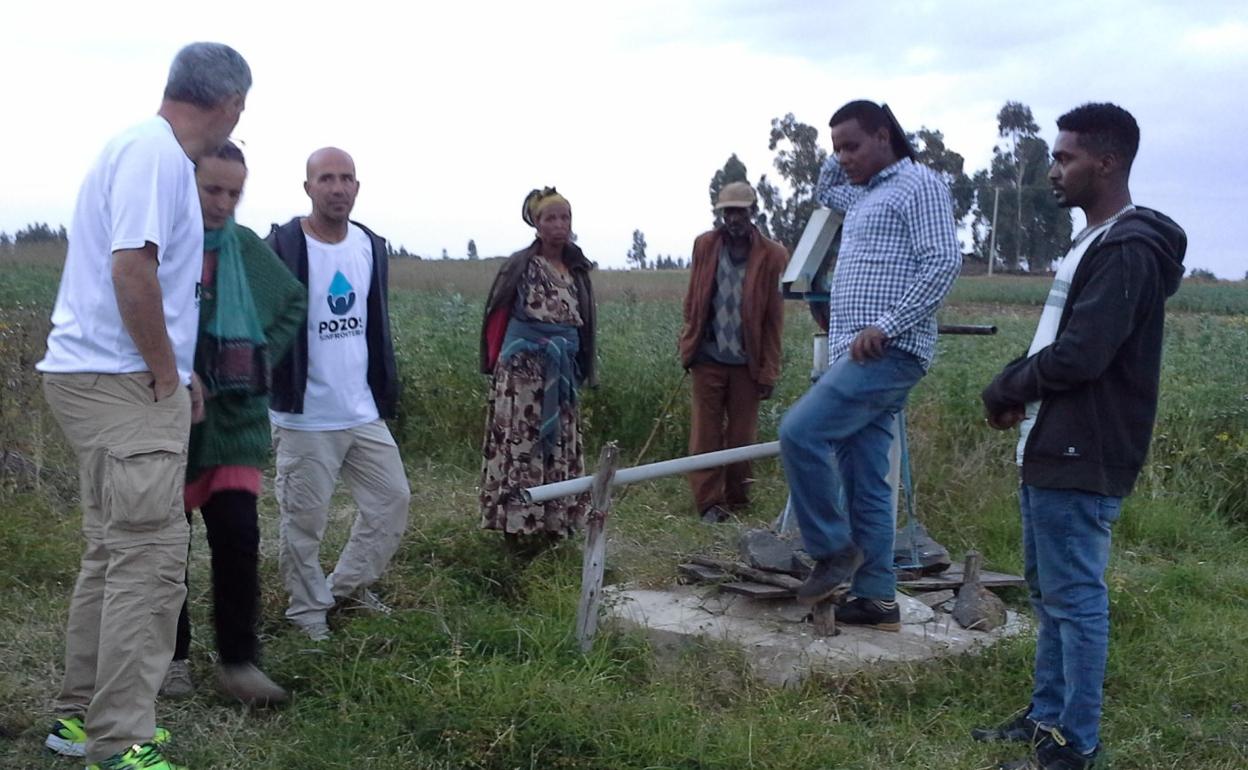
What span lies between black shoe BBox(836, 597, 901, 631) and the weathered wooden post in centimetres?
95

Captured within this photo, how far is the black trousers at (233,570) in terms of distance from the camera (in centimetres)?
350

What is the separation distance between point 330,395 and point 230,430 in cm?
72

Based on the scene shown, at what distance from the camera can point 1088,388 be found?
307cm

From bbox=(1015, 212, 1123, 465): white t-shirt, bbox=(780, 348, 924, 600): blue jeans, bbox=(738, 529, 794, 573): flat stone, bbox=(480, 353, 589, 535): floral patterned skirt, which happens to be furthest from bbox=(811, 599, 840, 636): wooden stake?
bbox=(480, 353, 589, 535): floral patterned skirt

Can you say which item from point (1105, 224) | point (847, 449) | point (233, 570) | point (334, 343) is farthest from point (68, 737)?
point (1105, 224)

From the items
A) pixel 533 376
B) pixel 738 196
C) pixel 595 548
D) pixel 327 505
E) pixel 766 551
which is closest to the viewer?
pixel 595 548

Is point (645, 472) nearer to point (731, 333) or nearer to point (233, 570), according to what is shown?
point (233, 570)

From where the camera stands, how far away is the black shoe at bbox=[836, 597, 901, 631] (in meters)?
4.20

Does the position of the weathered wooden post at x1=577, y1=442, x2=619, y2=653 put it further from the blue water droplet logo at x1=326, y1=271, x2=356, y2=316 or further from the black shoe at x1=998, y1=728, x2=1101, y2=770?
the black shoe at x1=998, y1=728, x2=1101, y2=770

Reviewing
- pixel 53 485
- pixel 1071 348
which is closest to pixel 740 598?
pixel 1071 348

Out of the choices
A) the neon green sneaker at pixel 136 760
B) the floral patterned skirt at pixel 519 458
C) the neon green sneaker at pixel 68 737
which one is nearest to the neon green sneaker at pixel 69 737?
the neon green sneaker at pixel 68 737

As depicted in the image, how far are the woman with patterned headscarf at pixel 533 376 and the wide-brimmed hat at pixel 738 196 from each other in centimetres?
144

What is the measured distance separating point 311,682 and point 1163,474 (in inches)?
199

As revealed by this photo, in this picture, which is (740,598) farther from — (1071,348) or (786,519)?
(1071,348)
